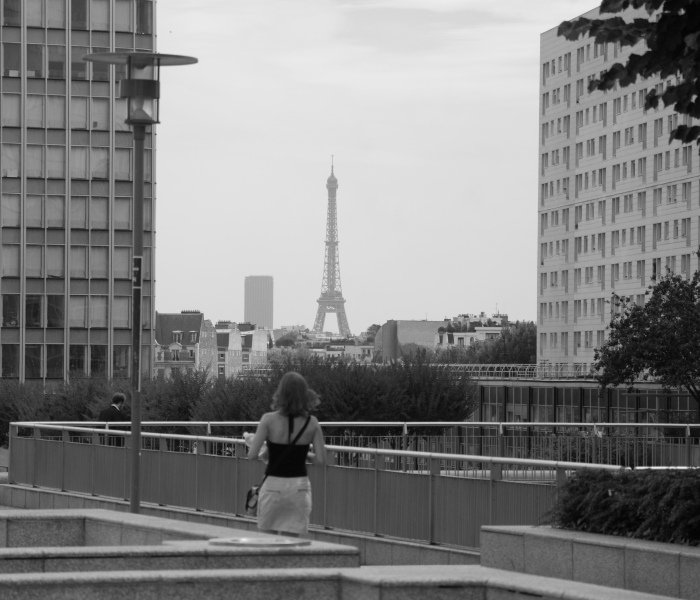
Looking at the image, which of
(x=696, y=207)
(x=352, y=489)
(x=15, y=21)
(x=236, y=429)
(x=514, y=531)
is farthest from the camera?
(x=696, y=207)

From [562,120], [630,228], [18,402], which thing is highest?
[562,120]

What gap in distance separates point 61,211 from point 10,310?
5.79 metres

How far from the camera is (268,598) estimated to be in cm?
820

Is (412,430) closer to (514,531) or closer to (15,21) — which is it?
(514,531)

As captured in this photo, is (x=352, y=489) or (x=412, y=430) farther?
(x=412, y=430)

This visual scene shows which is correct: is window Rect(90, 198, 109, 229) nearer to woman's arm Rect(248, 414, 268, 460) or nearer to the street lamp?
the street lamp

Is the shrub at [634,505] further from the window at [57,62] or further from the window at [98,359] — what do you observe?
the window at [98,359]

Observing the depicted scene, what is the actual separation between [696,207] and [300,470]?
103 m

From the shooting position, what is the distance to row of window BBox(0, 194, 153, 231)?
85.0 meters

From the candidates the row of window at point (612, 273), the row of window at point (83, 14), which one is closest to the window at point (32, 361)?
the row of window at point (83, 14)

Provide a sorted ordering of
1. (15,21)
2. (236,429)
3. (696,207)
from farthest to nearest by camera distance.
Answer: (696,207)
(15,21)
(236,429)

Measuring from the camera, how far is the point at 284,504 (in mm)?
11430

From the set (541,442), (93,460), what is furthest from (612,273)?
(93,460)

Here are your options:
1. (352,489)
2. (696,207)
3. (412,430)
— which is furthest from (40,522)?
(696,207)
